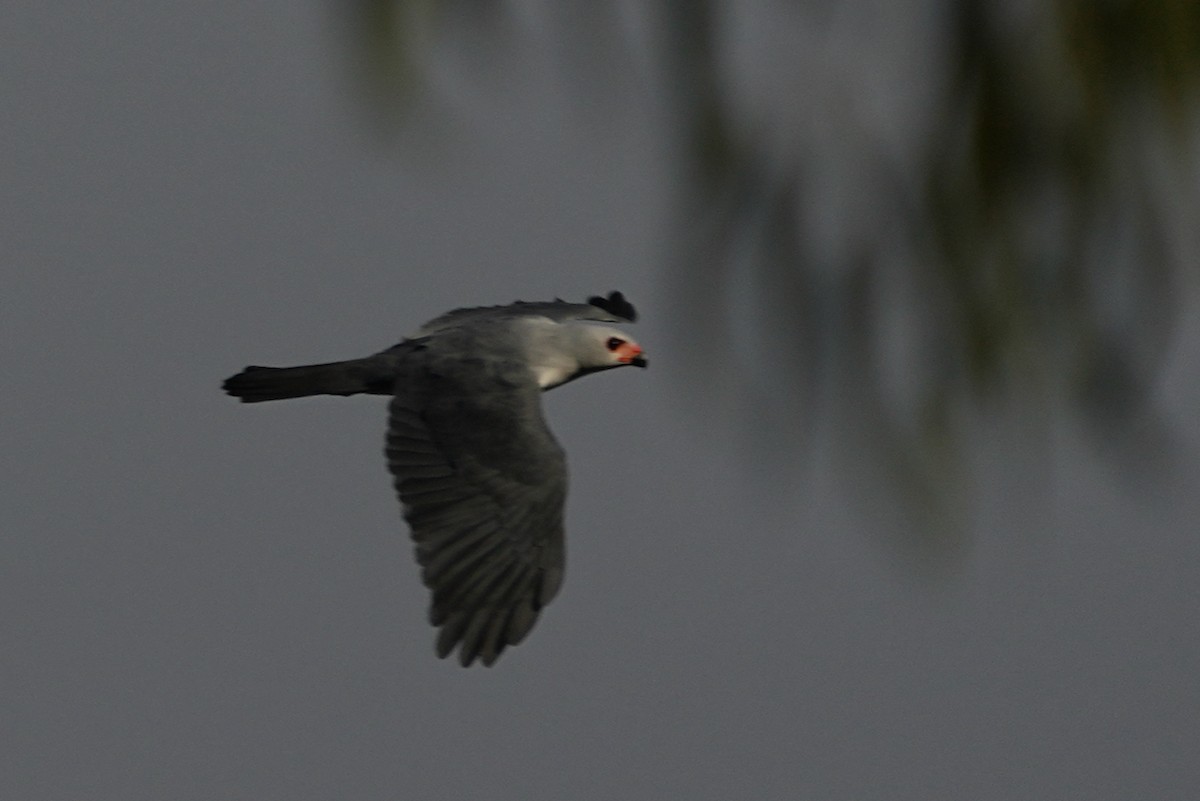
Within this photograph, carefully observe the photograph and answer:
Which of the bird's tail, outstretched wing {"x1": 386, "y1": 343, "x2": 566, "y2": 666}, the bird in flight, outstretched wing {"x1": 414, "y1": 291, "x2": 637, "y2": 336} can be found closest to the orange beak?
the bird in flight

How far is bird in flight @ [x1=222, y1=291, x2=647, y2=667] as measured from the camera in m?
4.84

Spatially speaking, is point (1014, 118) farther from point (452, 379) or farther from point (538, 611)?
point (452, 379)

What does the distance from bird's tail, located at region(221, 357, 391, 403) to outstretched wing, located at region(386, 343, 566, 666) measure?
0.18 m

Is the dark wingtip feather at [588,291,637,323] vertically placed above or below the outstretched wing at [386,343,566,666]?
above

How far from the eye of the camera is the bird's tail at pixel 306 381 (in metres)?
5.95

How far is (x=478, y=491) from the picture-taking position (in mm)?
5273

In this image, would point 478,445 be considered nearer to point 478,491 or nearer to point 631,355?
point 478,491

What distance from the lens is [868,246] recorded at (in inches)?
75.9

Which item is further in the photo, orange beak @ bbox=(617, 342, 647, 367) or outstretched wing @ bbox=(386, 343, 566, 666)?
orange beak @ bbox=(617, 342, 647, 367)

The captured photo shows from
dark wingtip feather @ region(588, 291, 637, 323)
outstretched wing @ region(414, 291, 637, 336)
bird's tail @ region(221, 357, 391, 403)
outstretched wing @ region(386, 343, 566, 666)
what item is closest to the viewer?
outstretched wing @ region(386, 343, 566, 666)

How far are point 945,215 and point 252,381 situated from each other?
4556mm

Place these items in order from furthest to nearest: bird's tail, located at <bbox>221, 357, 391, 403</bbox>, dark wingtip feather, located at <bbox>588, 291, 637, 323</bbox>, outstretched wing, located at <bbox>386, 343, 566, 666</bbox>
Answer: dark wingtip feather, located at <bbox>588, 291, 637, 323</bbox>, bird's tail, located at <bbox>221, 357, 391, 403</bbox>, outstretched wing, located at <bbox>386, 343, 566, 666</bbox>

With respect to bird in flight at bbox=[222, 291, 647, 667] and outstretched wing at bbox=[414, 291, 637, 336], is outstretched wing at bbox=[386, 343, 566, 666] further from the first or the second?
outstretched wing at bbox=[414, 291, 637, 336]

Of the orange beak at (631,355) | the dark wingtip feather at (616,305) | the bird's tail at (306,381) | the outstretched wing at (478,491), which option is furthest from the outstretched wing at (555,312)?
the outstretched wing at (478,491)
